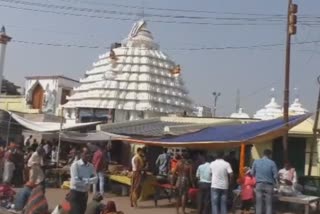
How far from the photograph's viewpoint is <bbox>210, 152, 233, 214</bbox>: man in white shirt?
13.3m

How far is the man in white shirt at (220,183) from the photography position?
13.3 m

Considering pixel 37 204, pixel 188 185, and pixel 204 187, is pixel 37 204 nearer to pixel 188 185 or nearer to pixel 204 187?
pixel 204 187

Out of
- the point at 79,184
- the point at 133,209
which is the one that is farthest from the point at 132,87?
the point at 79,184

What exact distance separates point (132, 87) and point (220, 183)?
24.8 metres

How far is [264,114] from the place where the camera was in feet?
117

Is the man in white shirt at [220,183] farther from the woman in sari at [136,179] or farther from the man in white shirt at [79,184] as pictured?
the woman in sari at [136,179]

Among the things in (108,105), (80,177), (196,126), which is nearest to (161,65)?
(108,105)

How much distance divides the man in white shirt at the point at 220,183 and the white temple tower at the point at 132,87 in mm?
23499

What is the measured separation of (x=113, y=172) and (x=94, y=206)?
1074cm

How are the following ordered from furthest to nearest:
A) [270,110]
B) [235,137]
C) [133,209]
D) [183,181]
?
[270,110], [133,209], [183,181], [235,137]

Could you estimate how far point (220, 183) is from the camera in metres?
13.3

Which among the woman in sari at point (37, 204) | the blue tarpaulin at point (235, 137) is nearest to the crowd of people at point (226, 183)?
the blue tarpaulin at point (235, 137)

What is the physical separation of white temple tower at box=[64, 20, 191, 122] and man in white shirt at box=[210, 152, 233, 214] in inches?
925

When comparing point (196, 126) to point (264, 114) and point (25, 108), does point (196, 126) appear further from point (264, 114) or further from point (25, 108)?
point (25, 108)
